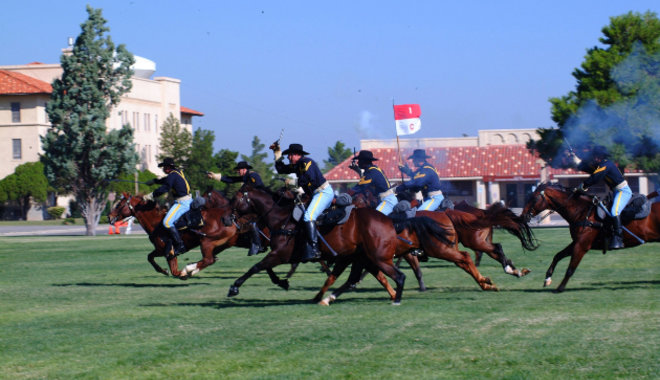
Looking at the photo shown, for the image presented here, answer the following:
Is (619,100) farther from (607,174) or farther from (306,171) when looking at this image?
(306,171)

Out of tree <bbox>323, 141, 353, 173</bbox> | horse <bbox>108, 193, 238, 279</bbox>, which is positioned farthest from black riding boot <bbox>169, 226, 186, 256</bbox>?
tree <bbox>323, 141, 353, 173</bbox>

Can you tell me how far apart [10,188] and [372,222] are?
71918mm

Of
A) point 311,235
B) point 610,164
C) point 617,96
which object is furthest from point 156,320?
point 617,96

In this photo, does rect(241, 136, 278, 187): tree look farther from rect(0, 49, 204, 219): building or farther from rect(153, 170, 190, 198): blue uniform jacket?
rect(153, 170, 190, 198): blue uniform jacket

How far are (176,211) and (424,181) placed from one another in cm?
509

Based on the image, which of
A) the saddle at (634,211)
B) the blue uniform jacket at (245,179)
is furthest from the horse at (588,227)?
the blue uniform jacket at (245,179)

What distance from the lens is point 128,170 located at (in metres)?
54.7

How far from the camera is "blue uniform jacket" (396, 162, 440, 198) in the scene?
59.3 feet

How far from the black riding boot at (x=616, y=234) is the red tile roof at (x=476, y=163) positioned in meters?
63.7

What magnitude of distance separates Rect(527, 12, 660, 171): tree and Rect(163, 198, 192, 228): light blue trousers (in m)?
26.8

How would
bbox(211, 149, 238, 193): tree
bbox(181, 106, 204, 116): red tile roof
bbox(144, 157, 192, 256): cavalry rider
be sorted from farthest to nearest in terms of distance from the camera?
bbox(181, 106, 204, 116): red tile roof < bbox(211, 149, 238, 193): tree < bbox(144, 157, 192, 256): cavalry rider

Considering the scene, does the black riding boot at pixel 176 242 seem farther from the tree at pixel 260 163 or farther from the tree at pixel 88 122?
the tree at pixel 260 163

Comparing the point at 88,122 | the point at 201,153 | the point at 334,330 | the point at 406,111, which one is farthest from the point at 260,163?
the point at 334,330

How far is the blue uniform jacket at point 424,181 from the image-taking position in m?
18.1
